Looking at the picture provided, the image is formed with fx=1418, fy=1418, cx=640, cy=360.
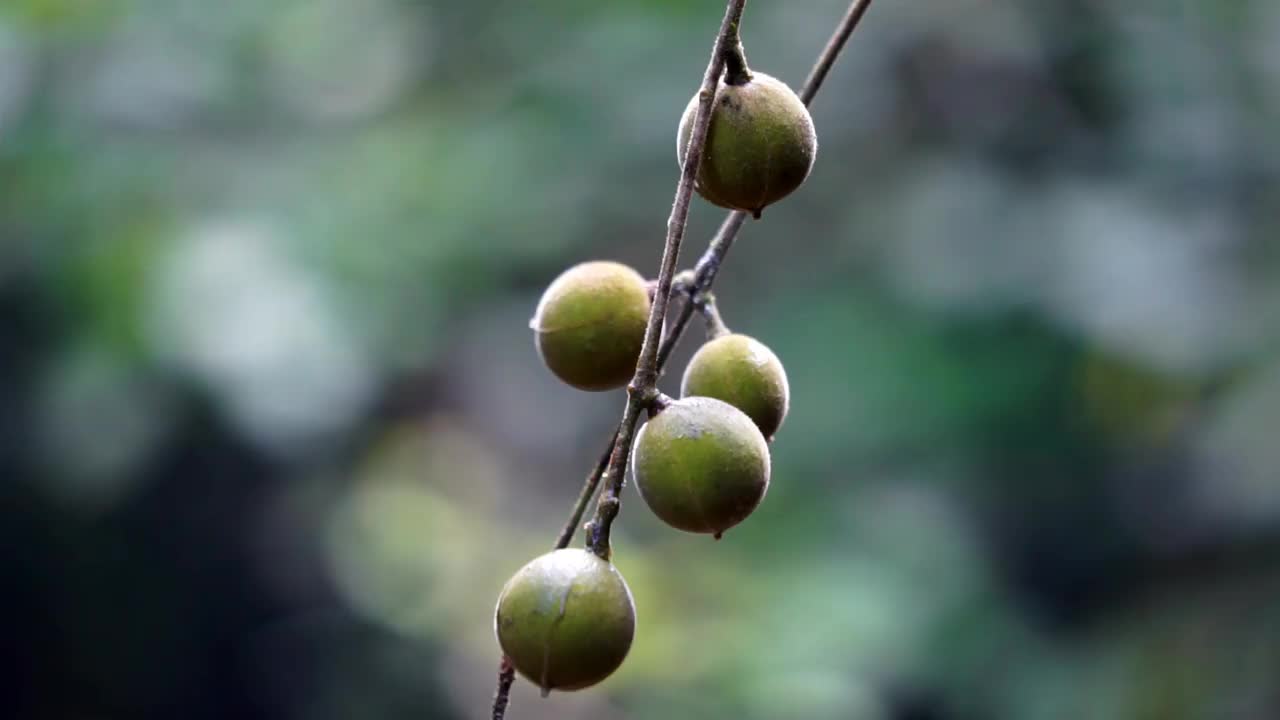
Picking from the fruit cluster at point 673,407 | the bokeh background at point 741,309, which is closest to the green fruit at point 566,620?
the fruit cluster at point 673,407

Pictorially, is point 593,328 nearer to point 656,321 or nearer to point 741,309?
point 656,321

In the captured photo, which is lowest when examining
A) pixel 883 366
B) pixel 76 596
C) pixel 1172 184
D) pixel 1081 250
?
pixel 76 596

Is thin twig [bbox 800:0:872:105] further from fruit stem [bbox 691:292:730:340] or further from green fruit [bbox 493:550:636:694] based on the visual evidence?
green fruit [bbox 493:550:636:694]

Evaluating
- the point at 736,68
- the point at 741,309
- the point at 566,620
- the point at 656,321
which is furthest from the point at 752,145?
the point at 741,309

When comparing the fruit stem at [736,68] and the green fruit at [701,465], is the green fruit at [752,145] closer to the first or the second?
the fruit stem at [736,68]

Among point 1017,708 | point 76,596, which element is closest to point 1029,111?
point 1017,708

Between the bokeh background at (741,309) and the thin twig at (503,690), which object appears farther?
the bokeh background at (741,309)

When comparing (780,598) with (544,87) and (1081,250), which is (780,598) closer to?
(1081,250)
